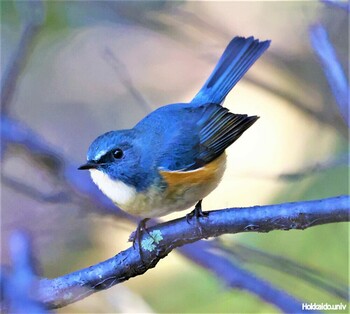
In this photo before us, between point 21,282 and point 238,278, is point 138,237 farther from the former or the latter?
point 21,282

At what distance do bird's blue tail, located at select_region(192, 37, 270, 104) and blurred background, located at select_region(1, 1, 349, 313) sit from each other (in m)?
0.23

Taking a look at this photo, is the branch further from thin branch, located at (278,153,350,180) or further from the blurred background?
thin branch, located at (278,153,350,180)

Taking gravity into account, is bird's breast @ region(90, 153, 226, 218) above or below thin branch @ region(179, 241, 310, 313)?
above

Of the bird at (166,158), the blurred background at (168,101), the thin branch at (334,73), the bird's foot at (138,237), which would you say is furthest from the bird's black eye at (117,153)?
the thin branch at (334,73)

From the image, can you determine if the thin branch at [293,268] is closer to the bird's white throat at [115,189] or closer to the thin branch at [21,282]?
the bird's white throat at [115,189]

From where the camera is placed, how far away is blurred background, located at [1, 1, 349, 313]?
6.93 feet

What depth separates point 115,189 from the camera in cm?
175

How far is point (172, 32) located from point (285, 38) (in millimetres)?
678

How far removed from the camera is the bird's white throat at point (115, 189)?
→ 171 centimetres

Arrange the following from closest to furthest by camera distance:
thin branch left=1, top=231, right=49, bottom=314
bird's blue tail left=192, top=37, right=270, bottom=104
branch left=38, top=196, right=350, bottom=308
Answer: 1. thin branch left=1, top=231, right=49, bottom=314
2. branch left=38, top=196, right=350, bottom=308
3. bird's blue tail left=192, top=37, right=270, bottom=104

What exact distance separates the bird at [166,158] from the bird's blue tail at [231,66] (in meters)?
0.14

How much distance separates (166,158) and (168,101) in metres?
1.96

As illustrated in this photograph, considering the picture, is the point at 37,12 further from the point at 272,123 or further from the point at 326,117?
the point at 272,123

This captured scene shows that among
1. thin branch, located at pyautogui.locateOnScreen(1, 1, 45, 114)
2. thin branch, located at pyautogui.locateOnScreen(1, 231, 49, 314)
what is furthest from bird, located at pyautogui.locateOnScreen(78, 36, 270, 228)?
thin branch, located at pyautogui.locateOnScreen(1, 231, 49, 314)
